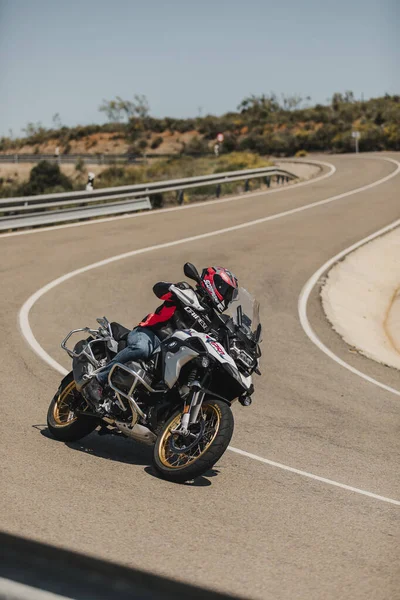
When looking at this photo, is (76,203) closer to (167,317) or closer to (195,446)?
(167,317)

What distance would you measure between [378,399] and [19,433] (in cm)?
508

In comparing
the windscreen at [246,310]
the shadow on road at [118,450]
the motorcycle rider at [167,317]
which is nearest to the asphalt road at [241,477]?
the shadow on road at [118,450]

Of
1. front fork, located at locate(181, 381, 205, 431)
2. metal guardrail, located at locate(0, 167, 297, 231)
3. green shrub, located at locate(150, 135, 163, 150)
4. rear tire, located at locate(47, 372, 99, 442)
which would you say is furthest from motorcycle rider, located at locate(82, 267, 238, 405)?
green shrub, located at locate(150, 135, 163, 150)

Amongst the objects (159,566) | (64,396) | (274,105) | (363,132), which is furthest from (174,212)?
(274,105)

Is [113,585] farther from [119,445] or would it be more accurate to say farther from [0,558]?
[119,445]

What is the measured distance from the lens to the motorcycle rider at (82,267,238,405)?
7.36 m

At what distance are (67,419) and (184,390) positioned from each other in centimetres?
159

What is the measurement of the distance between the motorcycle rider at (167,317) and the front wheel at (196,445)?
74cm

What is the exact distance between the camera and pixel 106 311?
14.5 metres

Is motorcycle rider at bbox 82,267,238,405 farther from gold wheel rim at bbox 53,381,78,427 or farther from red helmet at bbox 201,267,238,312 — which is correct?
gold wheel rim at bbox 53,381,78,427

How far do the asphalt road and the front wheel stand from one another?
0.16 meters

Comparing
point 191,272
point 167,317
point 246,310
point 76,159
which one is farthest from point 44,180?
point 191,272

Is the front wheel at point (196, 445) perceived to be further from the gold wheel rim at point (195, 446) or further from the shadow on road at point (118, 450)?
the shadow on road at point (118, 450)

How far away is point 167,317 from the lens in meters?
7.56
